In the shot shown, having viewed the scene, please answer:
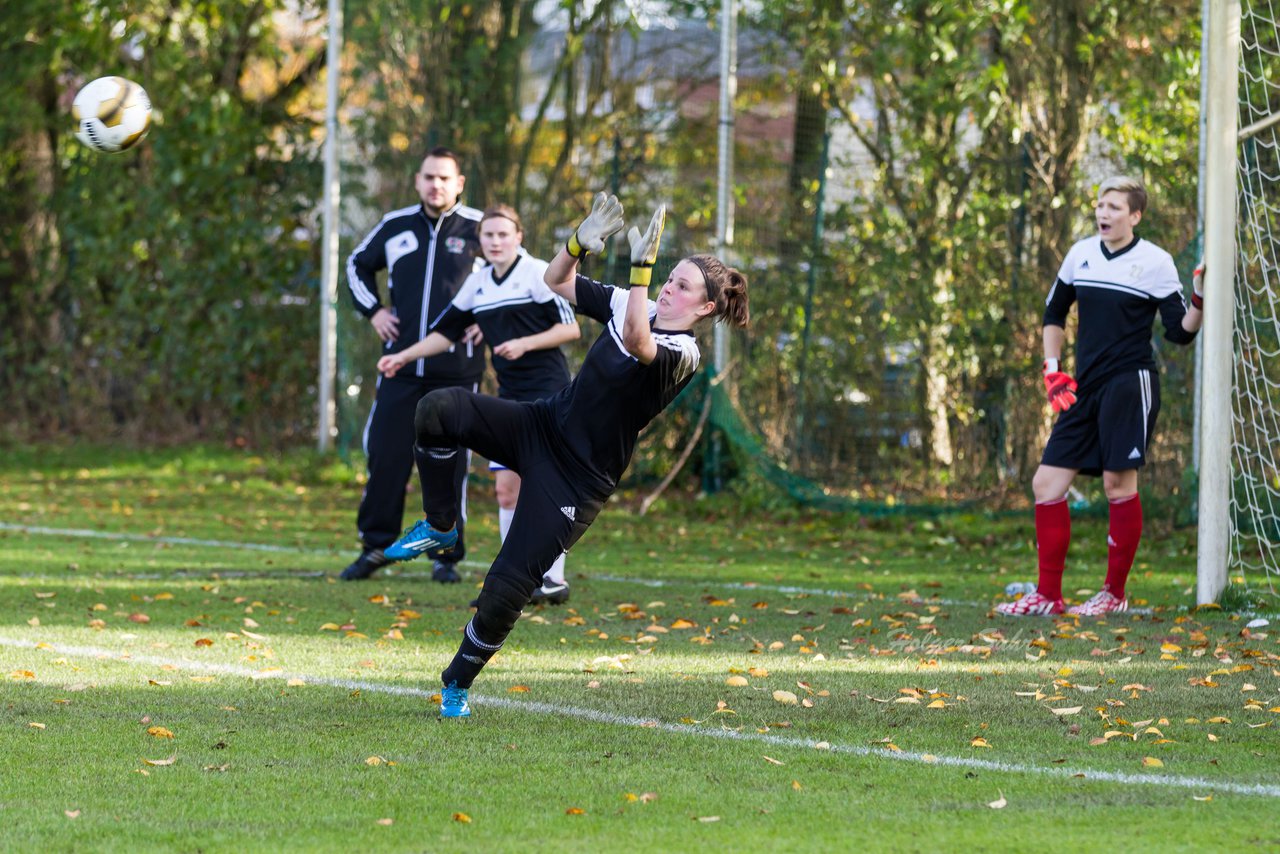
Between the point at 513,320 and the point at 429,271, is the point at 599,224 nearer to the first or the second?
the point at 513,320

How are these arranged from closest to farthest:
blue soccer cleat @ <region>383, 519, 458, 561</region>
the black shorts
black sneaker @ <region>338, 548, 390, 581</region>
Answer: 1. blue soccer cleat @ <region>383, 519, 458, 561</region>
2. the black shorts
3. black sneaker @ <region>338, 548, 390, 581</region>

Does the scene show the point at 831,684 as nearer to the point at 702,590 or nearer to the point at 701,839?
the point at 701,839

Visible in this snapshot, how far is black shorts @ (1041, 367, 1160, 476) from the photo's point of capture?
8.11 metres

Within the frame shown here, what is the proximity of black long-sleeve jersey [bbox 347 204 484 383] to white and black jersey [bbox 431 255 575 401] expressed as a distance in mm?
719

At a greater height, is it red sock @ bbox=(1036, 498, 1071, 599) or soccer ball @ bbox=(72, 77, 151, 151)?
soccer ball @ bbox=(72, 77, 151, 151)

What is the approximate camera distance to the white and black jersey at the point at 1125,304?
8.14 meters

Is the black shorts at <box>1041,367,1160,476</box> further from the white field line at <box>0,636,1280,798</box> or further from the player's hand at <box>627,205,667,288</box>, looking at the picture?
the player's hand at <box>627,205,667,288</box>

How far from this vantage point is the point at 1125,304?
26.8 ft

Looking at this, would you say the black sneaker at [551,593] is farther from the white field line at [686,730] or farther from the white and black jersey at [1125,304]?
the white and black jersey at [1125,304]

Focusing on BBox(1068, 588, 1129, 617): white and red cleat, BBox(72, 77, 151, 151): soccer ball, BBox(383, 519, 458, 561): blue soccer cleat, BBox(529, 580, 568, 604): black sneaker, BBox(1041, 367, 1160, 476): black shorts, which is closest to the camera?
BBox(383, 519, 458, 561): blue soccer cleat

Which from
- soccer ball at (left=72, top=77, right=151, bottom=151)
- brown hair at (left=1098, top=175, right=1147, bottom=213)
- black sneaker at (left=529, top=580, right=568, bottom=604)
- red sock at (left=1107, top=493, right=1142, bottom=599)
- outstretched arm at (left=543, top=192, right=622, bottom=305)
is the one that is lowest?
black sneaker at (left=529, top=580, right=568, bottom=604)

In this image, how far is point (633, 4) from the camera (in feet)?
50.1

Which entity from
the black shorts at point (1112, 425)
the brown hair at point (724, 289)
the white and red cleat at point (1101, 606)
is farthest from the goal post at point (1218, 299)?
the brown hair at point (724, 289)

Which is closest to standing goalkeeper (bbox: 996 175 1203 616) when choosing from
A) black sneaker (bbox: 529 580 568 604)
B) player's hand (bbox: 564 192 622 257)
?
black sneaker (bbox: 529 580 568 604)
